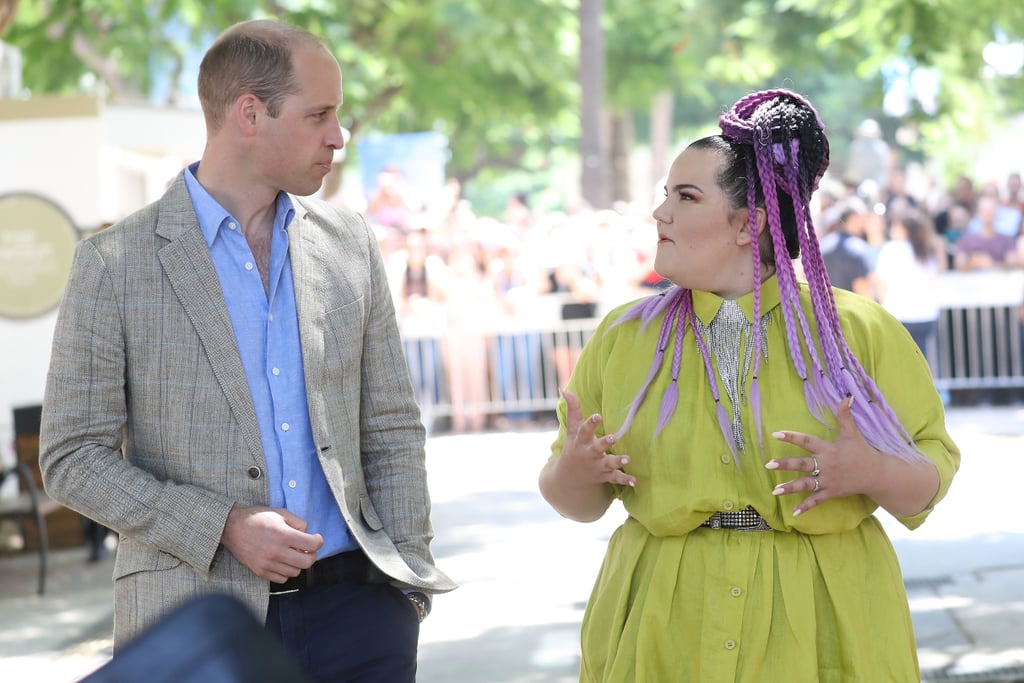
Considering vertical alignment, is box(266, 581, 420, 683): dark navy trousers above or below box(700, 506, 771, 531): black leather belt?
below

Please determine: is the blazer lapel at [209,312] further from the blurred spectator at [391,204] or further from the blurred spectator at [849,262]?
the blurred spectator at [391,204]

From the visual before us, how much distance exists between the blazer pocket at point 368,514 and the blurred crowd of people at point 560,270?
401 inches

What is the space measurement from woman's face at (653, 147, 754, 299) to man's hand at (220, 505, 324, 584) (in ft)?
3.10

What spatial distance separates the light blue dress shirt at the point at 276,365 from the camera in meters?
3.01

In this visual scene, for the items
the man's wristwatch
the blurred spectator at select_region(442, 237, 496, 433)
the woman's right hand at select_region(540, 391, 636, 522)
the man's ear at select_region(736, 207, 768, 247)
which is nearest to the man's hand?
the man's wristwatch

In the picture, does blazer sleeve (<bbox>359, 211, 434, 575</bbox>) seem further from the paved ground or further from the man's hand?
the paved ground

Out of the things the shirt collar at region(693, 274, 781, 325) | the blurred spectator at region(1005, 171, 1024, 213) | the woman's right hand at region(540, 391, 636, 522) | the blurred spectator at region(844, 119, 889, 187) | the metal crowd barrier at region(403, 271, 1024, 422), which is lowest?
the metal crowd barrier at region(403, 271, 1024, 422)

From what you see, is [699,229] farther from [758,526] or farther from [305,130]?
[305,130]

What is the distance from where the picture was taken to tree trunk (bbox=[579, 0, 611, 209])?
864 inches

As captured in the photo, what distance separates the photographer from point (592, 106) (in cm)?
2256

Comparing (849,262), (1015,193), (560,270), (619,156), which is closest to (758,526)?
(849,262)

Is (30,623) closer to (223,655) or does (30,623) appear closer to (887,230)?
(223,655)

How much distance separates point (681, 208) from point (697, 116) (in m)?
44.2

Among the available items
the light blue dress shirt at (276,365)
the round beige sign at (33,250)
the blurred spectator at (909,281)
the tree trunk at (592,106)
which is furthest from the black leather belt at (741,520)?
the tree trunk at (592,106)
